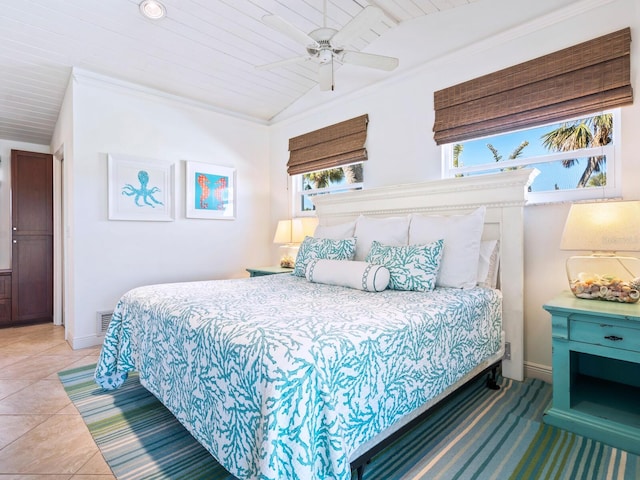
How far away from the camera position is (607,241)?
6.05 ft

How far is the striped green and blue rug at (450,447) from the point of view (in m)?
1.53

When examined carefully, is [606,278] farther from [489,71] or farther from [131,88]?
[131,88]

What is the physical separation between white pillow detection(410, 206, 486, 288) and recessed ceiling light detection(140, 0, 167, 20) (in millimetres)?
2692

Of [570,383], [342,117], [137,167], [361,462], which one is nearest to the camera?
[361,462]

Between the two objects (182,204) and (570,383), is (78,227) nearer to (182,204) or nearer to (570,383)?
(182,204)

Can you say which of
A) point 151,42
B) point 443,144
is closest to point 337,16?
point 443,144

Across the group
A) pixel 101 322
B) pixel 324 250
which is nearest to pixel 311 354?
pixel 324 250

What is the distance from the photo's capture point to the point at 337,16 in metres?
3.02

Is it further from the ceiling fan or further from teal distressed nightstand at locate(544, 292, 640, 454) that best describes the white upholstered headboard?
the ceiling fan

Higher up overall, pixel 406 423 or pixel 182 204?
pixel 182 204

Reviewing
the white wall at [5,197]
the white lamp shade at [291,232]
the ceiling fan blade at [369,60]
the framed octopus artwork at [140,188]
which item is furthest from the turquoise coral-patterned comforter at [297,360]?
the white wall at [5,197]

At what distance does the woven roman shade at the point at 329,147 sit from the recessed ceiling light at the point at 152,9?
189 centimetres

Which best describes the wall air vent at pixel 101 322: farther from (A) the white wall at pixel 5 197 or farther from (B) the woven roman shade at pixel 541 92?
(B) the woven roman shade at pixel 541 92

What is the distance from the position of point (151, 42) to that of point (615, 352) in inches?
156
